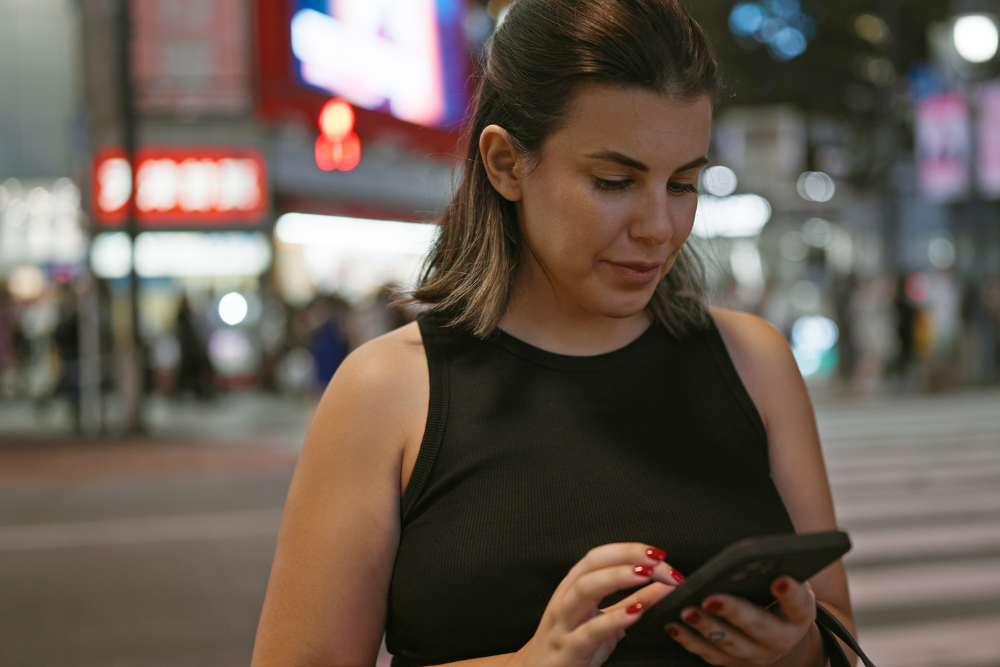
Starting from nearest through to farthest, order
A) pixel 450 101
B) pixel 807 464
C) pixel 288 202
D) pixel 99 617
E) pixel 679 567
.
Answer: pixel 679 567, pixel 807 464, pixel 99 617, pixel 288 202, pixel 450 101

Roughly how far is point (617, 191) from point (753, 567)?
62 cm

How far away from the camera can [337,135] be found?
15523 millimetres

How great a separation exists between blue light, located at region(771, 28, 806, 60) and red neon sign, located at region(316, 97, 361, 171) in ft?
30.7

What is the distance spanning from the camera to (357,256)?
83.1 ft

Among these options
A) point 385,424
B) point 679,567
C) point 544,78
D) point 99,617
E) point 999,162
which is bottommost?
point 99,617

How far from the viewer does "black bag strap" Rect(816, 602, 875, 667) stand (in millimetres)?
1592

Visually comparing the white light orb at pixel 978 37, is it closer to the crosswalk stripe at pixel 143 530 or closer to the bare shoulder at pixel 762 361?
the crosswalk stripe at pixel 143 530

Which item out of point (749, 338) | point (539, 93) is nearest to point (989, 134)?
point (749, 338)

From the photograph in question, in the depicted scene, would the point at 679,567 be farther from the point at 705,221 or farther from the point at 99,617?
the point at 99,617

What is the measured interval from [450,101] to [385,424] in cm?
2785

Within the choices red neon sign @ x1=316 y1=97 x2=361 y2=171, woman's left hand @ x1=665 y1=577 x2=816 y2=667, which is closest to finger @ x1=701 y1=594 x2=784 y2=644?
woman's left hand @ x1=665 y1=577 x2=816 y2=667

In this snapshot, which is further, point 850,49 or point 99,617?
point 850,49

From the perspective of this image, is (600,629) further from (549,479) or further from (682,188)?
(682,188)

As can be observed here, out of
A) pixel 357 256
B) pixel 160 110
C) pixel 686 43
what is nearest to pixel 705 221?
pixel 686 43
